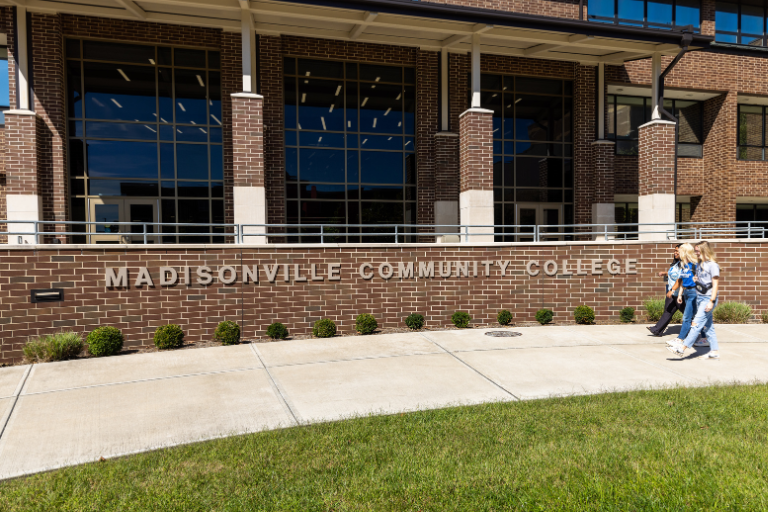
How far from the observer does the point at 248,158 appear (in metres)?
12.8

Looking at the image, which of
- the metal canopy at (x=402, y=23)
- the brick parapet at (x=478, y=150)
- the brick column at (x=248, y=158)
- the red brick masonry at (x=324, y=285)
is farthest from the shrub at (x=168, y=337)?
the brick parapet at (x=478, y=150)

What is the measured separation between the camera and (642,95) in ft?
67.5

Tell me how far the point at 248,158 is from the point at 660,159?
13.4 m

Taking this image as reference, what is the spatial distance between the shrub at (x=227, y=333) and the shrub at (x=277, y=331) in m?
0.68

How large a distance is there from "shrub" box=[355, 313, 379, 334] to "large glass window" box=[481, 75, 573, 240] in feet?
30.1

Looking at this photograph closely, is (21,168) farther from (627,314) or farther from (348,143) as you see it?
(627,314)

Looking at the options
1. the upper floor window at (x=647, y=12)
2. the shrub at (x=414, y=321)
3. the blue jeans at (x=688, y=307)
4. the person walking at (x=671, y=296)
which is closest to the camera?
the blue jeans at (x=688, y=307)

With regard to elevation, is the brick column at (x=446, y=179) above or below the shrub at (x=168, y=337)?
above

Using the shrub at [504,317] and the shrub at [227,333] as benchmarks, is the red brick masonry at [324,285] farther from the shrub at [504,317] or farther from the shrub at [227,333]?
the shrub at [227,333]

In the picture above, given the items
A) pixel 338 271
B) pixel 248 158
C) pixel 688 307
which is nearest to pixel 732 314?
pixel 688 307

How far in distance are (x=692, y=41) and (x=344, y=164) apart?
40.1 feet

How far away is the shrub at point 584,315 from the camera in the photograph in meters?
12.1

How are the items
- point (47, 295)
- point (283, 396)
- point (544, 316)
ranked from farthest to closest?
point (544, 316)
point (47, 295)
point (283, 396)

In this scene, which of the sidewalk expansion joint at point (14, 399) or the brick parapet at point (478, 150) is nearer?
the sidewalk expansion joint at point (14, 399)
